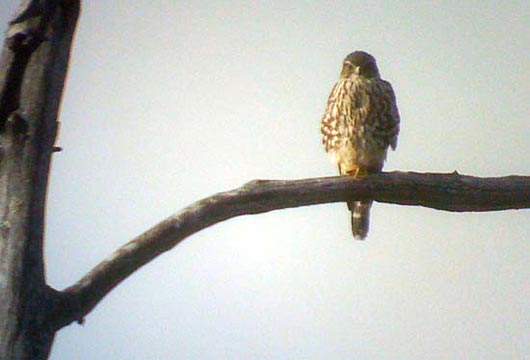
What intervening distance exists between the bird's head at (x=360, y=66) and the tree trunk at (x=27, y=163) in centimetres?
328

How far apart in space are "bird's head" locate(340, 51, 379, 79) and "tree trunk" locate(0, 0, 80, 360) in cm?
328

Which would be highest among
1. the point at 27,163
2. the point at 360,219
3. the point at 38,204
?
the point at 360,219

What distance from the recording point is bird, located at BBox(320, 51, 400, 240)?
5195 millimetres

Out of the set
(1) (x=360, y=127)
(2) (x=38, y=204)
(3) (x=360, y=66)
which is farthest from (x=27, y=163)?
(3) (x=360, y=66)

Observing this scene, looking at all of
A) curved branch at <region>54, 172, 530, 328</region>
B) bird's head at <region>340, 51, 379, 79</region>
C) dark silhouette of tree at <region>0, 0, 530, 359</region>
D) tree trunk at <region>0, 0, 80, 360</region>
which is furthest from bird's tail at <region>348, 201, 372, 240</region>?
tree trunk at <region>0, 0, 80, 360</region>

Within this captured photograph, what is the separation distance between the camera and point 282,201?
9.36 feet

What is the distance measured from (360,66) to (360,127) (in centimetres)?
59

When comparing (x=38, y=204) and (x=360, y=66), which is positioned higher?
(x=360, y=66)

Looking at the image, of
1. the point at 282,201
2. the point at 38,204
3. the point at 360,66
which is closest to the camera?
the point at 38,204

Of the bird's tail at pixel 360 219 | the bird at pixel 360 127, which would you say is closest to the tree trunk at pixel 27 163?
the bird at pixel 360 127

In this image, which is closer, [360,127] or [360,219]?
[360,127]

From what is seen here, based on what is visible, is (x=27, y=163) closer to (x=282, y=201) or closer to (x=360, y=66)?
(x=282, y=201)

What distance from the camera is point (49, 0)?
8.39 feet

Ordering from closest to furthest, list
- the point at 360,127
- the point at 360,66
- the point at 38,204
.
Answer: the point at 38,204, the point at 360,127, the point at 360,66
